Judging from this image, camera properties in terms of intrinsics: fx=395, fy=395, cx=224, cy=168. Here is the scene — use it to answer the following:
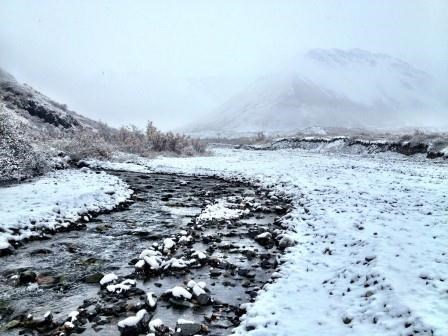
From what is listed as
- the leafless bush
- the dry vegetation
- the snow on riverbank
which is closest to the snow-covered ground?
the snow on riverbank

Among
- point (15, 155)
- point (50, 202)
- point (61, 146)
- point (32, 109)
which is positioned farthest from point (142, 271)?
point (32, 109)

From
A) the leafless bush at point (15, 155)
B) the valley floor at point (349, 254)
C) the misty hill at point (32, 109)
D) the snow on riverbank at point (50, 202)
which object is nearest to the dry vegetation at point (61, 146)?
the leafless bush at point (15, 155)

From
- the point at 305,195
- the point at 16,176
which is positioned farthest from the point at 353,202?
the point at 16,176

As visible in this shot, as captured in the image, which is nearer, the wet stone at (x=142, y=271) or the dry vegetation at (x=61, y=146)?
the wet stone at (x=142, y=271)

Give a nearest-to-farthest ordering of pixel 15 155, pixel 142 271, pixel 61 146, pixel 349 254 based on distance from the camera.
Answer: pixel 142 271 < pixel 349 254 < pixel 15 155 < pixel 61 146

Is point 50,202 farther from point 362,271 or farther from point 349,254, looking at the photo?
point 362,271

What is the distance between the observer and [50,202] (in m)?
16.1

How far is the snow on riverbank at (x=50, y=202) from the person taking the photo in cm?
1332

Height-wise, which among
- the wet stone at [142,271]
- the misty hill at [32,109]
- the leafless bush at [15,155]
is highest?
the misty hill at [32,109]

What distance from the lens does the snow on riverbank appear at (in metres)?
13.3

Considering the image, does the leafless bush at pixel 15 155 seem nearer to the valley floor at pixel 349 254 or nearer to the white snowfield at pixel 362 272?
the valley floor at pixel 349 254

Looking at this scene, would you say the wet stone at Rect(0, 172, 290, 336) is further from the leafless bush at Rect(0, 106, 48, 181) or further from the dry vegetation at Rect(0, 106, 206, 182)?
the dry vegetation at Rect(0, 106, 206, 182)

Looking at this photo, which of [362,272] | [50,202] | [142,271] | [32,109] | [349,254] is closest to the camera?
[362,272]

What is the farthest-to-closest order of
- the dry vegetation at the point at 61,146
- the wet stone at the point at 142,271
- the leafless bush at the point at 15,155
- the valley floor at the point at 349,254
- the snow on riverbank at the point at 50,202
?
1. the dry vegetation at the point at 61,146
2. the leafless bush at the point at 15,155
3. the snow on riverbank at the point at 50,202
4. the wet stone at the point at 142,271
5. the valley floor at the point at 349,254
